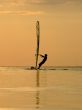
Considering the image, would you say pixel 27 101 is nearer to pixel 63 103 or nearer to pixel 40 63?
pixel 63 103

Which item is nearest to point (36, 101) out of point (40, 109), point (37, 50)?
point (40, 109)

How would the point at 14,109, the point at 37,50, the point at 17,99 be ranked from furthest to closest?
the point at 37,50, the point at 17,99, the point at 14,109

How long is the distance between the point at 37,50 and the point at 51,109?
78.1 meters

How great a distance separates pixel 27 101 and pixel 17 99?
0.98 metres

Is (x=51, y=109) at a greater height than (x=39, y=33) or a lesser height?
lesser

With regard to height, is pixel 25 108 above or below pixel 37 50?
below

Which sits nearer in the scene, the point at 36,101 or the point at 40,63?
the point at 36,101

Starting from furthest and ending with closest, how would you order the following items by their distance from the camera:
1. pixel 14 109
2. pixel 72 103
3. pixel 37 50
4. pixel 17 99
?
pixel 37 50 < pixel 17 99 < pixel 72 103 < pixel 14 109

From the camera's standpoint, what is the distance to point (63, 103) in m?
17.8

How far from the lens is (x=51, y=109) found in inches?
627

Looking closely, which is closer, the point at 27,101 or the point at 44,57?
the point at 27,101

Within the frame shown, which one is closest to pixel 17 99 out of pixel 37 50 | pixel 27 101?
pixel 27 101

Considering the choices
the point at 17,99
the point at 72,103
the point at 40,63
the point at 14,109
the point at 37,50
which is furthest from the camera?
the point at 37,50

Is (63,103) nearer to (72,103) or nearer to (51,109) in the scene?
(72,103)
